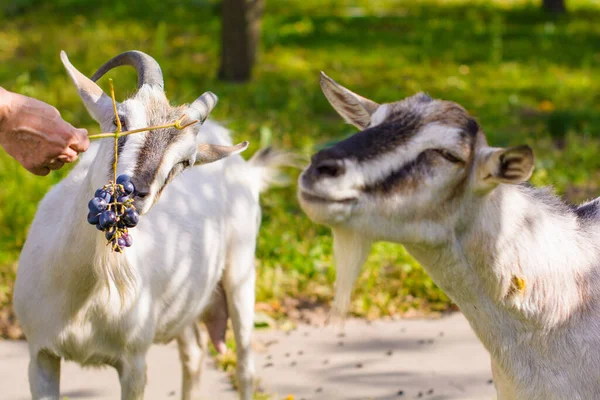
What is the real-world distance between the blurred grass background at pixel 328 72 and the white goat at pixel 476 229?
2893 mm

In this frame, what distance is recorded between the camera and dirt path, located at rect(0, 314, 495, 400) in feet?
16.8

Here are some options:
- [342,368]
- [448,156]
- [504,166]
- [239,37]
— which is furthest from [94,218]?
[239,37]

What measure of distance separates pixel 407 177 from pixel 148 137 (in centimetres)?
108

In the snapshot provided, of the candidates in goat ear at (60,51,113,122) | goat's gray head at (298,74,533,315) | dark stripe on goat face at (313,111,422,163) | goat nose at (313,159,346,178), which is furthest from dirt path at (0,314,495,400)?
goat nose at (313,159,346,178)

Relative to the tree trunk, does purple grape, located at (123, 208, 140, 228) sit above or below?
below

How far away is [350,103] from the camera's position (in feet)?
11.2

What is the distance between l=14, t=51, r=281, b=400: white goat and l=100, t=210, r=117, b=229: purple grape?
12 centimetres

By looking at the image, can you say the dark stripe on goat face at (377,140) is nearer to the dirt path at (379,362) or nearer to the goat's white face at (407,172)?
the goat's white face at (407,172)

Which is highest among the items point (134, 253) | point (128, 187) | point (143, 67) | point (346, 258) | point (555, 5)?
point (555, 5)

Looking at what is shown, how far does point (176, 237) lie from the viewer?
14.4ft

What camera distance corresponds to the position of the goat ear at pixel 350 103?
133 inches

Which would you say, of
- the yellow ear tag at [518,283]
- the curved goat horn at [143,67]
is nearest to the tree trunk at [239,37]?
the curved goat horn at [143,67]

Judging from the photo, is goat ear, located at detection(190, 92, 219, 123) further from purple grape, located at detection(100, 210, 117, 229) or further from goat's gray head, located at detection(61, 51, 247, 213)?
purple grape, located at detection(100, 210, 117, 229)

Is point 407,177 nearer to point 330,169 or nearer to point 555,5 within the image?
point 330,169
